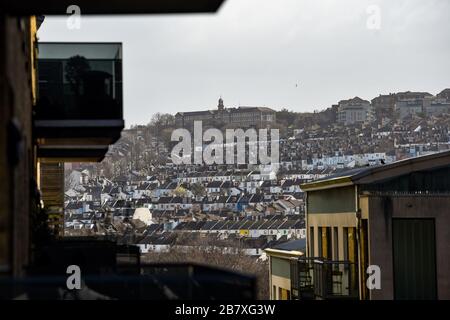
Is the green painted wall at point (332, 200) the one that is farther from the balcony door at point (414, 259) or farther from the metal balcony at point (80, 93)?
the metal balcony at point (80, 93)

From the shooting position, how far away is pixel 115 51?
2247 centimetres

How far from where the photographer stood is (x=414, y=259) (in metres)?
32.7

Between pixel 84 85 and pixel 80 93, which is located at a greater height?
pixel 84 85

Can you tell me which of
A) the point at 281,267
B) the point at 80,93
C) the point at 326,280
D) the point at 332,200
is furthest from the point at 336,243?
the point at 80,93

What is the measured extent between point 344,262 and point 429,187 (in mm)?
2835

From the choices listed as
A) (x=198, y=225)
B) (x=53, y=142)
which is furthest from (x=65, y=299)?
(x=198, y=225)

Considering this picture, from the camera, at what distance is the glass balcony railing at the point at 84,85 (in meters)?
22.3

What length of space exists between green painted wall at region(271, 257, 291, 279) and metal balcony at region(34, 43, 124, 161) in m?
19.1

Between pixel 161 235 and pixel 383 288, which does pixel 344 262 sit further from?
pixel 161 235

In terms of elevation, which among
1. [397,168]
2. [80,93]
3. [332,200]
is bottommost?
[332,200]

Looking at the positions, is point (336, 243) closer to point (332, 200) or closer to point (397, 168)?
point (332, 200)

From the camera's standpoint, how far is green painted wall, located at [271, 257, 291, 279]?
4178 cm

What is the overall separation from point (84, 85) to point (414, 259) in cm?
1276
